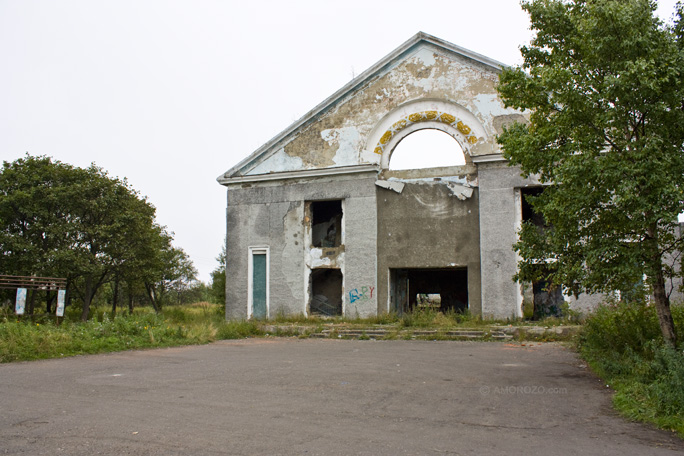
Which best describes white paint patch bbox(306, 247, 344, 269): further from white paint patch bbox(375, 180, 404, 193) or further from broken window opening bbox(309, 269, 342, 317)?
white paint patch bbox(375, 180, 404, 193)

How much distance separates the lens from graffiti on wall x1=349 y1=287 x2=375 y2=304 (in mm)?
19281

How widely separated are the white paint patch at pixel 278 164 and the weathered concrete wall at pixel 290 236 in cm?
56

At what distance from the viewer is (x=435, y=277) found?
2566cm

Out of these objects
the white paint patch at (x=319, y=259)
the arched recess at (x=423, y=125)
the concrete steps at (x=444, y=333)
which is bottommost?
the concrete steps at (x=444, y=333)

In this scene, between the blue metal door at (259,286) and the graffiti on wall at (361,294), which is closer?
the graffiti on wall at (361,294)

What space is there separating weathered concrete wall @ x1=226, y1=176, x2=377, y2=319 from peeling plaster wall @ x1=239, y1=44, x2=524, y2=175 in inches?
36.3

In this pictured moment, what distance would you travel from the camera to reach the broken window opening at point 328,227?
76.1 ft

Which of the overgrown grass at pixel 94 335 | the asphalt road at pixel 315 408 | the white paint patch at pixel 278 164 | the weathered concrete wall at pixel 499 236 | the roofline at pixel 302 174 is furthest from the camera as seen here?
the white paint patch at pixel 278 164

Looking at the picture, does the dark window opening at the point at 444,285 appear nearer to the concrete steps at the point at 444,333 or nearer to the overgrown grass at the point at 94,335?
the concrete steps at the point at 444,333

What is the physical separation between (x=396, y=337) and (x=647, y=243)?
956cm

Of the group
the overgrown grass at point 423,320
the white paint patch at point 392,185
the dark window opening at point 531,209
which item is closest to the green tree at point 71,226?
the overgrown grass at point 423,320

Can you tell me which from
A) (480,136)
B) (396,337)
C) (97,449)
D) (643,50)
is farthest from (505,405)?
(480,136)

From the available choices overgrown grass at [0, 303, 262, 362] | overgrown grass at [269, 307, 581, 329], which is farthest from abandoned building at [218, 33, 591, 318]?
overgrown grass at [0, 303, 262, 362]

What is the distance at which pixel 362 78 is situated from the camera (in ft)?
66.6
